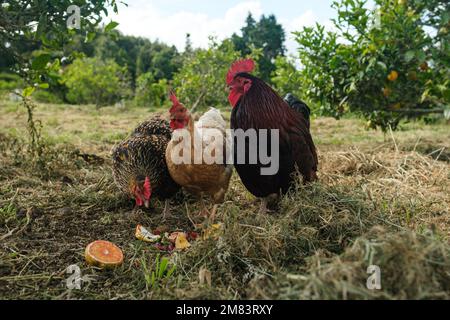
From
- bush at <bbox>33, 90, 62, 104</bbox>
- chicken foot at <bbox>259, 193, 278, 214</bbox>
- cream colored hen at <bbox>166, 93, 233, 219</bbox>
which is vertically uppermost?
bush at <bbox>33, 90, 62, 104</bbox>

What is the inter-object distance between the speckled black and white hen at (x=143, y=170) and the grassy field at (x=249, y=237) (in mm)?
193

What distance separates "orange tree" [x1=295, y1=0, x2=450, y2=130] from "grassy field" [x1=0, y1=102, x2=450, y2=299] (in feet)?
3.15

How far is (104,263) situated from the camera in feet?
7.34

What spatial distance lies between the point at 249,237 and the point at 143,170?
4.27ft

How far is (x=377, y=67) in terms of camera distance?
14.2 feet

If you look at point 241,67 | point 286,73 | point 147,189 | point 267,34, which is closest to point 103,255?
point 147,189

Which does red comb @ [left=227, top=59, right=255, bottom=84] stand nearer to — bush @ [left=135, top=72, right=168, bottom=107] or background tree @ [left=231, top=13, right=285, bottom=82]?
bush @ [left=135, top=72, right=168, bottom=107]

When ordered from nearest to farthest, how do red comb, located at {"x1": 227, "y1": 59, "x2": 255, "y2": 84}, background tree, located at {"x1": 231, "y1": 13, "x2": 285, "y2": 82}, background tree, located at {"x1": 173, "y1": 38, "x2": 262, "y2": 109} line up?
red comb, located at {"x1": 227, "y1": 59, "x2": 255, "y2": 84}
background tree, located at {"x1": 173, "y1": 38, "x2": 262, "y2": 109}
background tree, located at {"x1": 231, "y1": 13, "x2": 285, "y2": 82}

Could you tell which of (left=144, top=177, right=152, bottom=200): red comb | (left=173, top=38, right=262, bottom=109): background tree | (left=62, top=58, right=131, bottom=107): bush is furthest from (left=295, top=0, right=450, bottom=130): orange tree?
(left=62, top=58, right=131, bottom=107): bush

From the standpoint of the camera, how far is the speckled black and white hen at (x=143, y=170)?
3.10 metres

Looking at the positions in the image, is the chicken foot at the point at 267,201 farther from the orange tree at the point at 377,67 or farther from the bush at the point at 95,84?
the bush at the point at 95,84

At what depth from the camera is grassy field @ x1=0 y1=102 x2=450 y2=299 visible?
151 centimetres

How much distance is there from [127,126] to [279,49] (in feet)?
58.0

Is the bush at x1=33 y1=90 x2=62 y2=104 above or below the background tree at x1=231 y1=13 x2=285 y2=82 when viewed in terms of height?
below
